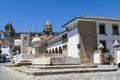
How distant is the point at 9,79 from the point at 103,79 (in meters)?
4.13

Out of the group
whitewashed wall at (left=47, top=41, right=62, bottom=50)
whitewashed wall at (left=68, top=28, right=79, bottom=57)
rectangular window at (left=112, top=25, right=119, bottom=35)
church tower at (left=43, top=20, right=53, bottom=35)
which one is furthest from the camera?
church tower at (left=43, top=20, right=53, bottom=35)

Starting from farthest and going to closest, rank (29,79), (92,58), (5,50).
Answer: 1. (5,50)
2. (92,58)
3. (29,79)

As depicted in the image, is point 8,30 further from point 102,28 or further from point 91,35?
point 91,35

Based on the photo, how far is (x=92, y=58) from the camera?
29.3 meters

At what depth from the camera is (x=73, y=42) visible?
3166 centimetres

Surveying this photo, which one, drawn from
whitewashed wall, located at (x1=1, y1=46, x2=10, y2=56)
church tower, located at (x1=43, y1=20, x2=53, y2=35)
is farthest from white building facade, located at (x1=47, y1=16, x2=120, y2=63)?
church tower, located at (x1=43, y1=20, x2=53, y2=35)

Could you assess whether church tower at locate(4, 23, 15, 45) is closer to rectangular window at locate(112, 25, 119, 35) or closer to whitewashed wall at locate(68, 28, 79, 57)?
whitewashed wall at locate(68, 28, 79, 57)

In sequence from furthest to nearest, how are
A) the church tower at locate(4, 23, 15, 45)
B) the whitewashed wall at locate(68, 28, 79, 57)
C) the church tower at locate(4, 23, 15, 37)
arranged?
the church tower at locate(4, 23, 15, 37) → the church tower at locate(4, 23, 15, 45) → the whitewashed wall at locate(68, 28, 79, 57)

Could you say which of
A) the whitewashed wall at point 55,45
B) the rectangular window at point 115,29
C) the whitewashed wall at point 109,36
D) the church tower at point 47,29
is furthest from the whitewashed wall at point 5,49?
the rectangular window at point 115,29

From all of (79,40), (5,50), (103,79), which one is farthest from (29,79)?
(5,50)

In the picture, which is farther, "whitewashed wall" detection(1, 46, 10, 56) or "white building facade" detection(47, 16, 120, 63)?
"whitewashed wall" detection(1, 46, 10, 56)

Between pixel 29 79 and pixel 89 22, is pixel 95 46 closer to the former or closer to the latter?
pixel 89 22

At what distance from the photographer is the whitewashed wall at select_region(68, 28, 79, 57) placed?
30.4 m

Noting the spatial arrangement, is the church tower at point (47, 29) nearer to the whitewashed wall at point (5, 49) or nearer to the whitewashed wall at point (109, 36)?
the whitewashed wall at point (5, 49)
